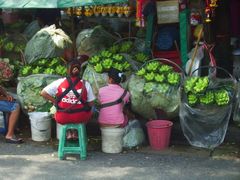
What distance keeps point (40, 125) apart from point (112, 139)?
1.29 m

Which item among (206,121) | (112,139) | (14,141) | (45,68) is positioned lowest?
(14,141)

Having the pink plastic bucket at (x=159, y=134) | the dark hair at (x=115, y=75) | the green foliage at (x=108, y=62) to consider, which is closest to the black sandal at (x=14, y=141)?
the green foliage at (x=108, y=62)

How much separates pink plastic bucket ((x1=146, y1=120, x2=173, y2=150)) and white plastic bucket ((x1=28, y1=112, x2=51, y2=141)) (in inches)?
63.1

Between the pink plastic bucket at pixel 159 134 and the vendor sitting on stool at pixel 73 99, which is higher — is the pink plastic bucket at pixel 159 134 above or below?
below

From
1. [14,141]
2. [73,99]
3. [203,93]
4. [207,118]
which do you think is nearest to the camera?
[73,99]

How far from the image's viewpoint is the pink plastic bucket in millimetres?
7581

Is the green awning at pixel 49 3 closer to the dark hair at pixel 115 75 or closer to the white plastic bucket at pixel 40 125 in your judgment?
the dark hair at pixel 115 75

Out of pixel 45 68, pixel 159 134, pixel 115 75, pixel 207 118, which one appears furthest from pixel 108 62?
pixel 207 118

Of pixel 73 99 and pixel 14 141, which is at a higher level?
pixel 73 99

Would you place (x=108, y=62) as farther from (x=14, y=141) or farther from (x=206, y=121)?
(x=14, y=141)

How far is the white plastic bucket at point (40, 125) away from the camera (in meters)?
8.02

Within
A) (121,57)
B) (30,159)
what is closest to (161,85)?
(121,57)

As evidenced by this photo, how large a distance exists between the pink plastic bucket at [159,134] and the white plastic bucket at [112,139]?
0.46 m

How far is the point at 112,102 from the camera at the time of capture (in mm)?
7438
